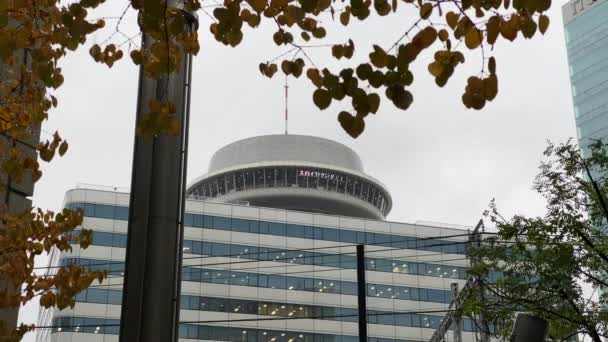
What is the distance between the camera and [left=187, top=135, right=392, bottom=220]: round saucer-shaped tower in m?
83.1

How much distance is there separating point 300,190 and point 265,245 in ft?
30.0

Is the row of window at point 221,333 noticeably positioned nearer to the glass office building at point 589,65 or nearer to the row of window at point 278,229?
the row of window at point 278,229

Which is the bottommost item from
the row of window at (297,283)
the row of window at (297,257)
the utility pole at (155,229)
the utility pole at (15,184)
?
the utility pole at (155,229)

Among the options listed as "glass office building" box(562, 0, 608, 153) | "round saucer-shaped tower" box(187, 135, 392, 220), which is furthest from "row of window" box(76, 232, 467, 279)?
"glass office building" box(562, 0, 608, 153)

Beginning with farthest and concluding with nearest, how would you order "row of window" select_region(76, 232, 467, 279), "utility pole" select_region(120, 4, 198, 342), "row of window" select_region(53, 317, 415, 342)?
"row of window" select_region(76, 232, 467, 279) → "row of window" select_region(53, 317, 415, 342) → "utility pole" select_region(120, 4, 198, 342)

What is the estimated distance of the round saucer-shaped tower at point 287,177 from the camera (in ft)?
273

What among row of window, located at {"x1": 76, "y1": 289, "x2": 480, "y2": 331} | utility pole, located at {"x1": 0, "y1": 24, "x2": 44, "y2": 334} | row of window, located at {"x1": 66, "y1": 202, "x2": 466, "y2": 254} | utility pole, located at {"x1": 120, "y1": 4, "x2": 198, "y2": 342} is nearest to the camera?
utility pole, located at {"x1": 120, "y1": 4, "x2": 198, "y2": 342}

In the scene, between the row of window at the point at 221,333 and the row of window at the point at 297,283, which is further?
the row of window at the point at 297,283

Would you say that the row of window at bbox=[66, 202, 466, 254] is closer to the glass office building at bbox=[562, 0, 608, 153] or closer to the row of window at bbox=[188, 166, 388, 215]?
the row of window at bbox=[188, 166, 388, 215]

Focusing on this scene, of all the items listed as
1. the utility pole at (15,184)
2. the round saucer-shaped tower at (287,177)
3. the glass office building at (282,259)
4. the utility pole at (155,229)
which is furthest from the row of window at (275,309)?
the utility pole at (155,229)

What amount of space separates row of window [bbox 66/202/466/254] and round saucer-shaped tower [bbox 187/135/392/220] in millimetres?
5795

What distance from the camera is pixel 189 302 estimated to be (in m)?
70.6

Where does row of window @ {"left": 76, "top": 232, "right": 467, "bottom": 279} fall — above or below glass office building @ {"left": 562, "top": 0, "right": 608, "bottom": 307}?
below

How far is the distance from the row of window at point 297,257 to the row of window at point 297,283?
1.77 meters
